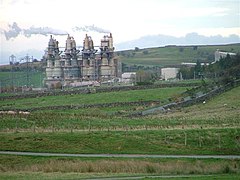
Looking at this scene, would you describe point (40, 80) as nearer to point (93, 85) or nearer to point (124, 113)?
point (93, 85)

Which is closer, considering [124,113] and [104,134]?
[104,134]

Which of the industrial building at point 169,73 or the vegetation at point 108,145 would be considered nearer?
the vegetation at point 108,145

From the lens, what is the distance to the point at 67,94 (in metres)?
111

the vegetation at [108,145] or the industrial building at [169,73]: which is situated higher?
the industrial building at [169,73]

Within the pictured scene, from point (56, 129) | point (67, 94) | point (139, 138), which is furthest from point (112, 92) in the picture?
point (139, 138)

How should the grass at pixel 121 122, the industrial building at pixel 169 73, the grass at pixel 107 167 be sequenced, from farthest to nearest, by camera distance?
the industrial building at pixel 169 73, the grass at pixel 121 122, the grass at pixel 107 167

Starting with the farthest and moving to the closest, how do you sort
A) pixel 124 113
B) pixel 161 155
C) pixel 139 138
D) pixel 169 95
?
pixel 169 95 < pixel 124 113 < pixel 139 138 < pixel 161 155

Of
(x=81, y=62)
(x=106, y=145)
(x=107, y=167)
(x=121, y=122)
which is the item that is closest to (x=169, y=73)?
(x=81, y=62)

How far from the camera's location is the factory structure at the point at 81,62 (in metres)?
143

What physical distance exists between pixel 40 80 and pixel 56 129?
410 ft

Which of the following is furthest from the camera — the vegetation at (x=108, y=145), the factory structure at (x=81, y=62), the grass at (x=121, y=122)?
the factory structure at (x=81, y=62)

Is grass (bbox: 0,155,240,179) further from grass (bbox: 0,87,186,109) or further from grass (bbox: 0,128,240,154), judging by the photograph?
grass (bbox: 0,87,186,109)

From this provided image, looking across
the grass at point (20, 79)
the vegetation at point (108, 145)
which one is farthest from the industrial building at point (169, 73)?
the vegetation at point (108, 145)

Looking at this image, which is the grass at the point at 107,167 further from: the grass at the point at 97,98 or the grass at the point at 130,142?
the grass at the point at 97,98
